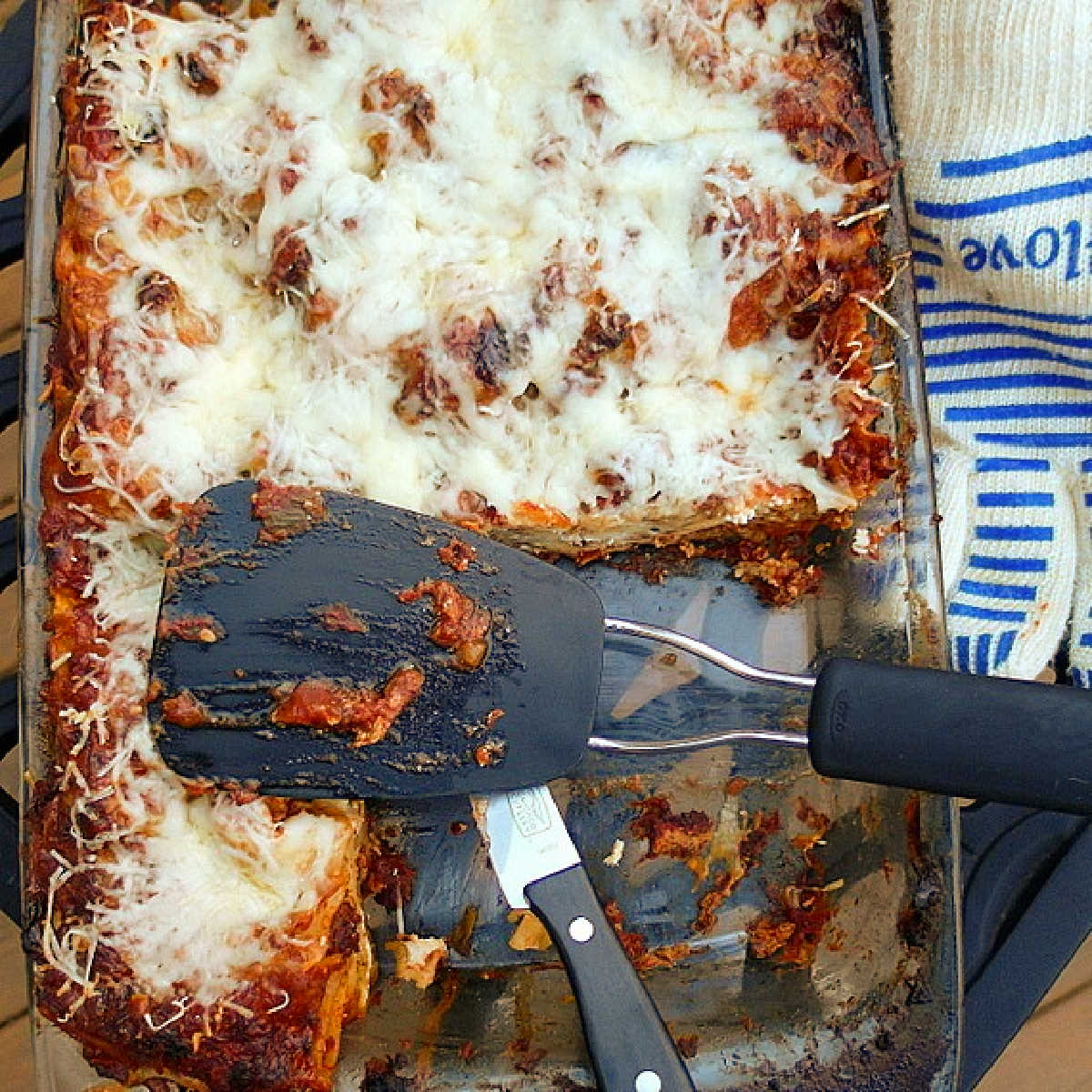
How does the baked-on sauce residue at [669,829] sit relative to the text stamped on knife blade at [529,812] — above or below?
below

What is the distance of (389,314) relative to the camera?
1.96 meters

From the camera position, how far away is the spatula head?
186cm

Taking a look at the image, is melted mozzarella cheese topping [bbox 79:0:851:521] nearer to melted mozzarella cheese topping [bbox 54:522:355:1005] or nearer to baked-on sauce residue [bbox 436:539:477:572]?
baked-on sauce residue [bbox 436:539:477:572]

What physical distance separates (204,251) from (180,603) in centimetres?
64

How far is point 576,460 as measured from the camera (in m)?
2.04

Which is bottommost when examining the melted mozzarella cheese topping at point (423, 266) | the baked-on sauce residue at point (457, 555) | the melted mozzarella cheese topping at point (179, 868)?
the melted mozzarella cheese topping at point (179, 868)

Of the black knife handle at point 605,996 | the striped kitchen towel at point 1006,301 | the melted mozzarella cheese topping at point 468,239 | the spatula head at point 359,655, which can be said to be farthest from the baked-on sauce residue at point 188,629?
the striped kitchen towel at point 1006,301

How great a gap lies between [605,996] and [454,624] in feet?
2.16

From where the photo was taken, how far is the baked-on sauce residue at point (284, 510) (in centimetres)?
188

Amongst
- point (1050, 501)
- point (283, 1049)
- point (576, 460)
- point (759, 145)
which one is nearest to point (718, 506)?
point (576, 460)

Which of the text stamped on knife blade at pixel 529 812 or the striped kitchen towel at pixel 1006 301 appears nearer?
the text stamped on knife blade at pixel 529 812

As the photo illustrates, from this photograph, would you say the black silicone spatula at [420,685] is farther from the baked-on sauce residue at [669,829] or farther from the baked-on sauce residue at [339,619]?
the baked-on sauce residue at [669,829]

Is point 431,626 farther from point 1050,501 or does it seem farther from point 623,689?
point 1050,501

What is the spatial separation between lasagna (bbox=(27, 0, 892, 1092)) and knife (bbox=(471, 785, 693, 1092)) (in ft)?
0.92
